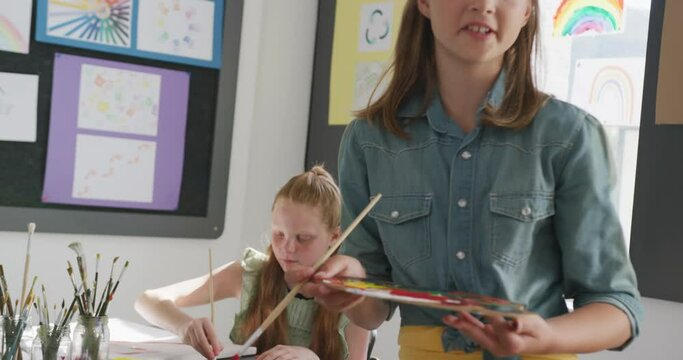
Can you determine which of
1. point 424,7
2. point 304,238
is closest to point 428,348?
point 424,7

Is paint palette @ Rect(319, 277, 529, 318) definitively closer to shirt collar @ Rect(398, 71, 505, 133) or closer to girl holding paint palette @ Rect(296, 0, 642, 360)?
girl holding paint palette @ Rect(296, 0, 642, 360)

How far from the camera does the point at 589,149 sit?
131cm

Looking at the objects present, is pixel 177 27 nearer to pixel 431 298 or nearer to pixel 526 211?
pixel 526 211

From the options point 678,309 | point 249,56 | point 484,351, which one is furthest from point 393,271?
point 249,56

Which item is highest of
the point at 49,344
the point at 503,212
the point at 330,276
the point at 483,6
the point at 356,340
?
the point at 483,6

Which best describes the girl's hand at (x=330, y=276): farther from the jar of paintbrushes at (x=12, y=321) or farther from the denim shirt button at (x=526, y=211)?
the jar of paintbrushes at (x=12, y=321)

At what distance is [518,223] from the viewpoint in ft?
4.32

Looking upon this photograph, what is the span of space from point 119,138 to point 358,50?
103cm

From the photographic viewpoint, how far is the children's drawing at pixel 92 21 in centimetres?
323

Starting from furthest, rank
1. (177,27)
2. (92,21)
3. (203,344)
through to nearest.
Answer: (177,27), (92,21), (203,344)

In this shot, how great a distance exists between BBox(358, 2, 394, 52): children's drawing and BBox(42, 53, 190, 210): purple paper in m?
0.74

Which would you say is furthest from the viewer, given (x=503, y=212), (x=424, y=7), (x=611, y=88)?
(x=611, y=88)

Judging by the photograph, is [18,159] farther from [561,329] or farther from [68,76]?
[561,329]

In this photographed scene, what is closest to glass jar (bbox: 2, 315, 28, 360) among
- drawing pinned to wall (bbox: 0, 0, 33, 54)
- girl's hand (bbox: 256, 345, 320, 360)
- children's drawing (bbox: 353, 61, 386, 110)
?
girl's hand (bbox: 256, 345, 320, 360)
